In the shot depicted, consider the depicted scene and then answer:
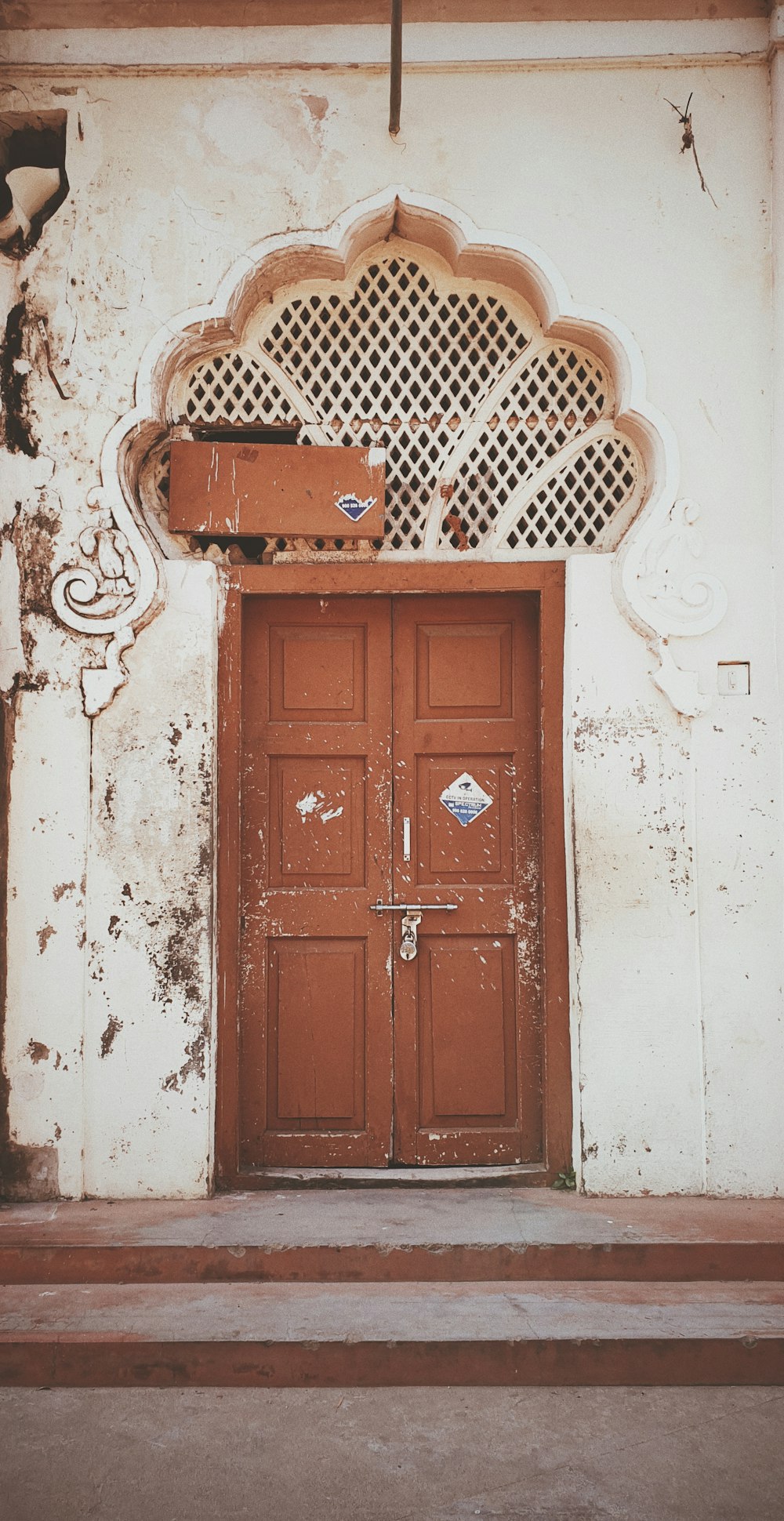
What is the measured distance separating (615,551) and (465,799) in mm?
1207

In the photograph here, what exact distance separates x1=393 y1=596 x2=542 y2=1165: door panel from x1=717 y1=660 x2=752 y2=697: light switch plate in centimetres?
76

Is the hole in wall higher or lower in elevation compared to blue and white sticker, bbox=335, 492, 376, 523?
higher

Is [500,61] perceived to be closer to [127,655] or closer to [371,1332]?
[127,655]

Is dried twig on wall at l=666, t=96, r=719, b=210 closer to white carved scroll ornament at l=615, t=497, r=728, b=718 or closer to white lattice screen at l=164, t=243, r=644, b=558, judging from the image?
white lattice screen at l=164, t=243, r=644, b=558

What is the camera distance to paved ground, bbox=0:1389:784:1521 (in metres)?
2.64

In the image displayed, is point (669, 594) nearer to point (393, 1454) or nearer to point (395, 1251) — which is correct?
point (395, 1251)

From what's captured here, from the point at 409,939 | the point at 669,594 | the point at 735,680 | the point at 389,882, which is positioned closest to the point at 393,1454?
the point at 409,939

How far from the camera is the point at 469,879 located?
450 cm

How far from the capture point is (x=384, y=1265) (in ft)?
11.9

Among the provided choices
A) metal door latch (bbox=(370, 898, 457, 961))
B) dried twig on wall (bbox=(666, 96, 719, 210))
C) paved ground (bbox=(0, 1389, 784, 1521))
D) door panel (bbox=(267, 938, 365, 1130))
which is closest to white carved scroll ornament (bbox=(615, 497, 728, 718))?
metal door latch (bbox=(370, 898, 457, 961))

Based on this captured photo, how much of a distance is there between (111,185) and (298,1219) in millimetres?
4182

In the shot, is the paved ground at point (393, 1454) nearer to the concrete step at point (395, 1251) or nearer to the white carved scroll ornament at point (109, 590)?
the concrete step at point (395, 1251)

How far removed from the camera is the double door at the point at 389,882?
14.5 ft

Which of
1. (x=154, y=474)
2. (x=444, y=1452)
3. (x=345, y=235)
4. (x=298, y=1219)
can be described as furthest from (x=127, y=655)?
(x=444, y=1452)
